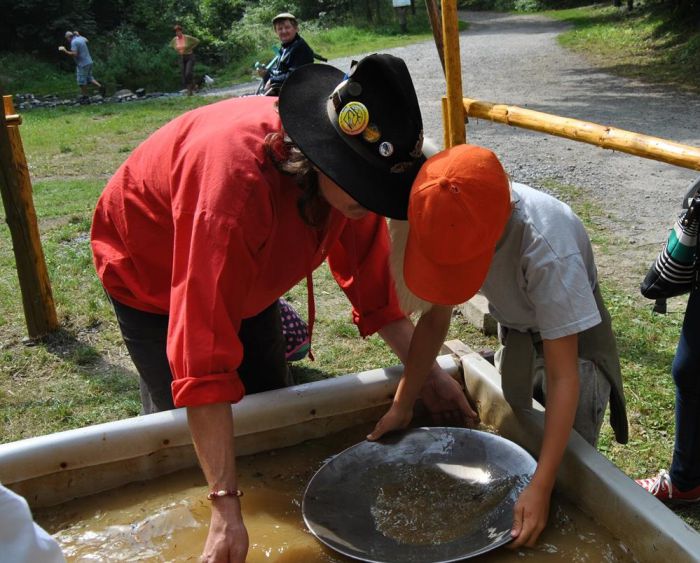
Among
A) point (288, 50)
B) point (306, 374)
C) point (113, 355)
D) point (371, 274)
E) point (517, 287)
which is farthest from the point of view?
point (288, 50)

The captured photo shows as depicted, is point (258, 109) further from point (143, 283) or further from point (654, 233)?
point (654, 233)

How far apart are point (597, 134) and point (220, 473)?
1.95 metres

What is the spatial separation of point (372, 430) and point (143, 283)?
30.5 inches

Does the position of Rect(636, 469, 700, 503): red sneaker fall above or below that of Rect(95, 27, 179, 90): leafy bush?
below

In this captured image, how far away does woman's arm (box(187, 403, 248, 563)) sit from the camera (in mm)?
1487

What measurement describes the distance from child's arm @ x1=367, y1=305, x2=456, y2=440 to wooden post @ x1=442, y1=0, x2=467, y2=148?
1584 millimetres

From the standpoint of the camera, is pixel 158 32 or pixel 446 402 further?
pixel 158 32

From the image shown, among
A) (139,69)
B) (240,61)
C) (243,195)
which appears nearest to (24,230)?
(243,195)

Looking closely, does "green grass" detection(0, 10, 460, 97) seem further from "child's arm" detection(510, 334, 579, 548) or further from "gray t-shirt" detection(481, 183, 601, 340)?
"child's arm" detection(510, 334, 579, 548)

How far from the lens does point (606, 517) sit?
67.6 inches

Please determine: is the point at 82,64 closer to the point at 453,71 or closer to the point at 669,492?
the point at 453,71

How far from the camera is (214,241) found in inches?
57.2

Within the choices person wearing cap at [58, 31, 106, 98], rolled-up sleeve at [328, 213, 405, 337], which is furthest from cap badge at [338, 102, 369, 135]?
person wearing cap at [58, 31, 106, 98]

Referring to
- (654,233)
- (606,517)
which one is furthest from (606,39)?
(606,517)
